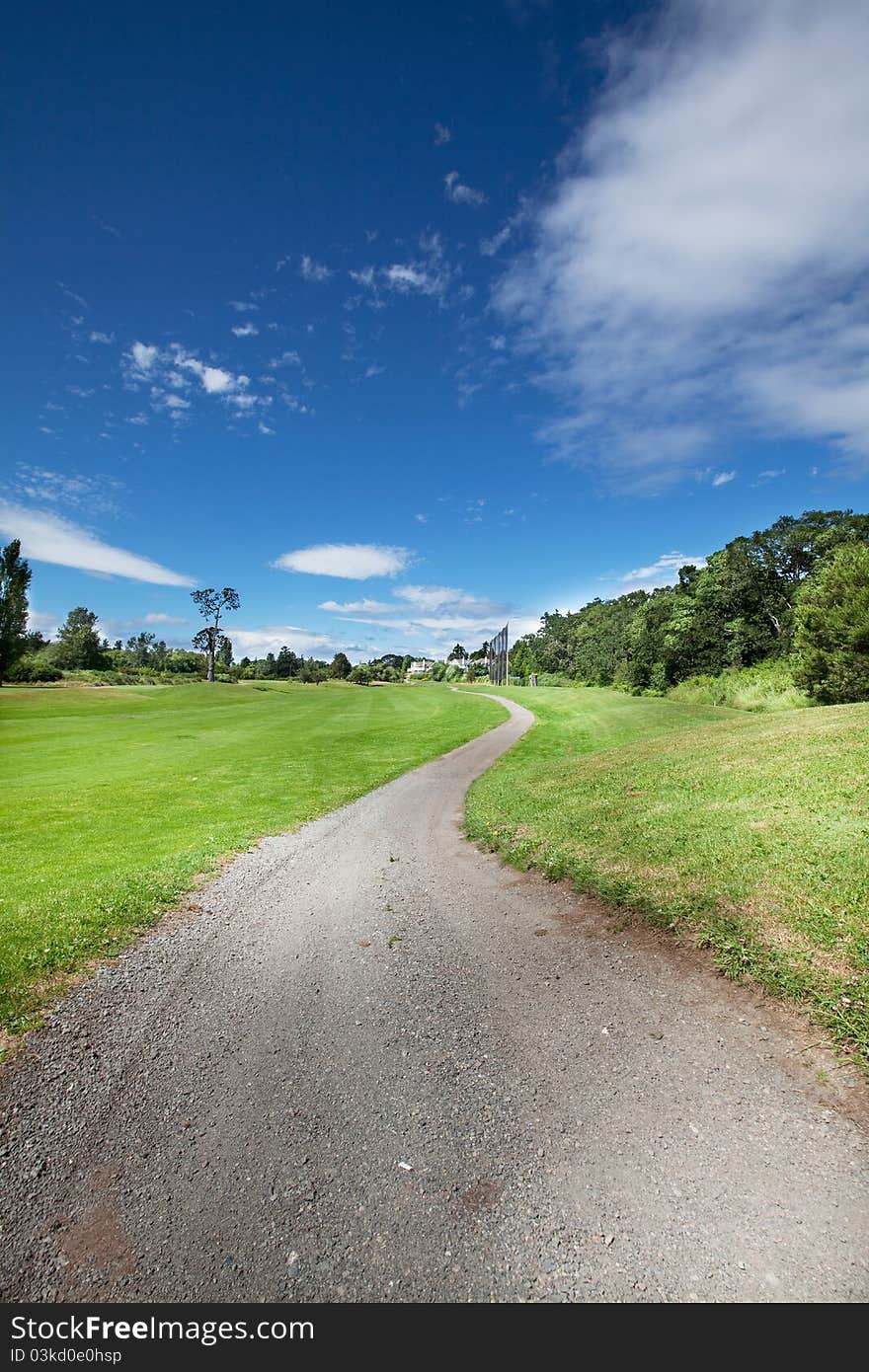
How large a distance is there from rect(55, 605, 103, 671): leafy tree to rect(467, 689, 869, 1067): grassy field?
299 feet

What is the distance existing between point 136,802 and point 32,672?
218ft

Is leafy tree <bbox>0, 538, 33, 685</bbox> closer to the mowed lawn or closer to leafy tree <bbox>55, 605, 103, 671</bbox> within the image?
the mowed lawn

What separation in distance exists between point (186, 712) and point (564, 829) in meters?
42.1

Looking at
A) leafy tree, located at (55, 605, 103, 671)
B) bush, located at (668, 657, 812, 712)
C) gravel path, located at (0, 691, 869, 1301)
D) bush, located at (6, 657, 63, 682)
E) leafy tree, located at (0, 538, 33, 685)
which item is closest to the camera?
gravel path, located at (0, 691, 869, 1301)

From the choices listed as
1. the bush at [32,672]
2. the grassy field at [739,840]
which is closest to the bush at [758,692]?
the grassy field at [739,840]

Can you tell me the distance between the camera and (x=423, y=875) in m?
8.75

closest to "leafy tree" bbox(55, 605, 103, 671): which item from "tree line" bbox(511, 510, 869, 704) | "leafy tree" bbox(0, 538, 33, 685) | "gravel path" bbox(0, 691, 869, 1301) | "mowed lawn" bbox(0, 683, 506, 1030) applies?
"leafy tree" bbox(0, 538, 33, 685)

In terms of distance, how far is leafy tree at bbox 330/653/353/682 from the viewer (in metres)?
121

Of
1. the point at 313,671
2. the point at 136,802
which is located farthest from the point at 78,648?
the point at 136,802

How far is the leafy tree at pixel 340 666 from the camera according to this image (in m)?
121

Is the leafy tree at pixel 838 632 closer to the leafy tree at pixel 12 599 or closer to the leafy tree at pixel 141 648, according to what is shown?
the leafy tree at pixel 12 599

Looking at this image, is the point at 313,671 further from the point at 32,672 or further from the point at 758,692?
the point at 758,692

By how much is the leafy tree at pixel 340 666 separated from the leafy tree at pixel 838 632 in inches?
4082

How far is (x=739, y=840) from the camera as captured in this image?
733 cm
